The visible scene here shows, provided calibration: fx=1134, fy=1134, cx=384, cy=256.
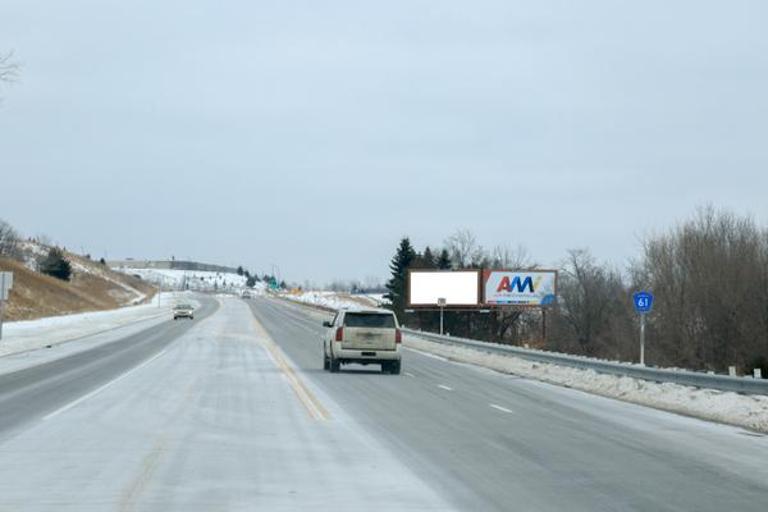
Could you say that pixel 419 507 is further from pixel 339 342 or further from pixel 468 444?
pixel 339 342

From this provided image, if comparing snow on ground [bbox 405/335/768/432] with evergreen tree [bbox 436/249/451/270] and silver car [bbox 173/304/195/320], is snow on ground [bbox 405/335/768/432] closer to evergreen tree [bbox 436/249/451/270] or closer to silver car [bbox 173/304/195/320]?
silver car [bbox 173/304/195/320]

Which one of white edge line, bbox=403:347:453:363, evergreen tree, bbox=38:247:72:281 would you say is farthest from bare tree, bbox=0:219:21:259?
white edge line, bbox=403:347:453:363

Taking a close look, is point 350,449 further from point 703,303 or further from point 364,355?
point 703,303

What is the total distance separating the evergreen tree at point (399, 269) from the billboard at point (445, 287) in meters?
29.4

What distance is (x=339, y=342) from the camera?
33844 millimetres

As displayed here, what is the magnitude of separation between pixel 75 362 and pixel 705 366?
31.8m

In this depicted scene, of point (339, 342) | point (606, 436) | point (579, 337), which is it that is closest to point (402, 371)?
point (339, 342)

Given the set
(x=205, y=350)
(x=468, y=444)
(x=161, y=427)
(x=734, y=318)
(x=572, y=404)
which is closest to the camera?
(x=468, y=444)

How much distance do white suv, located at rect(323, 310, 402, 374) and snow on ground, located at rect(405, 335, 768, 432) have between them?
192 inches

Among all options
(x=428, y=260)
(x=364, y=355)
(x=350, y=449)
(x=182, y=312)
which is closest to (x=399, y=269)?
(x=428, y=260)

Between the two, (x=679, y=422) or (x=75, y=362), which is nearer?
(x=679, y=422)

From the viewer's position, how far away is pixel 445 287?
80.0 meters

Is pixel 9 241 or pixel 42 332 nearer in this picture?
pixel 42 332

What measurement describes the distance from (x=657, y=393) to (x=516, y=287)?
169 feet
